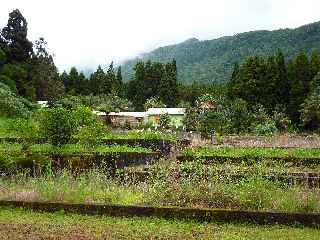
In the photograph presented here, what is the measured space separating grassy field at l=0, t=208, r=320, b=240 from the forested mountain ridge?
83175mm

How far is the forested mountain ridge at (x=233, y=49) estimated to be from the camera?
317 ft

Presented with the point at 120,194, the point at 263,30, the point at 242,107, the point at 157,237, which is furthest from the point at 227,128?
the point at 263,30

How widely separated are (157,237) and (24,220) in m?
2.80

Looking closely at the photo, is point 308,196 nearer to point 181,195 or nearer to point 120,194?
point 181,195

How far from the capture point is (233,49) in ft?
371

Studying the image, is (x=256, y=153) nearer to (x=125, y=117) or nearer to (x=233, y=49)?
(x=125, y=117)

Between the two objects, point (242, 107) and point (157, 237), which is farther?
point (242, 107)

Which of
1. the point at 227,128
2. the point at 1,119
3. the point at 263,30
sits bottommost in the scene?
the point at 227,128

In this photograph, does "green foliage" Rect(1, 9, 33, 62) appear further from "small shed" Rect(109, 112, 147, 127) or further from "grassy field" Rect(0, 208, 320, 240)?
"grassy field" Rect(0, 208, 320, 240)

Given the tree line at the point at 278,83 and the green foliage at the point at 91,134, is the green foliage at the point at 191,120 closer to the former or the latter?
the tree line at the point at 278,83

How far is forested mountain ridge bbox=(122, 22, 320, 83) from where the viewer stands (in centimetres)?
9650

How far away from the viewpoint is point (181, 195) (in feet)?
35.1

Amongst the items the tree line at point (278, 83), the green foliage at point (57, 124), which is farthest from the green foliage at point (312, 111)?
the green foliage at point (57, 124)

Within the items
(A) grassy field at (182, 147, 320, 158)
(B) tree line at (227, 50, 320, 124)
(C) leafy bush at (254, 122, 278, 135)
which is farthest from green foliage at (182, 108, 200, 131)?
(A) grassy field at (182, 147, 320, 158)
